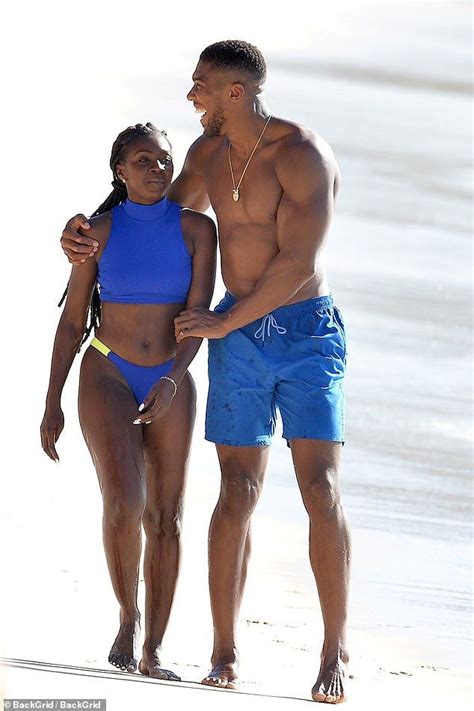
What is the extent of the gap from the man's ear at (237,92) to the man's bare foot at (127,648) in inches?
69.6

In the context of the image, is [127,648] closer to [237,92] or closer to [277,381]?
[277,381]

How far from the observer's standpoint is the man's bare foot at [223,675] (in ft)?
20.1

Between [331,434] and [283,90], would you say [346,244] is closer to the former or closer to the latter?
[283,90]

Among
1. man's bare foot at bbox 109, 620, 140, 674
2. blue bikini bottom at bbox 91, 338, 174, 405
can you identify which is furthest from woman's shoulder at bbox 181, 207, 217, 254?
man's bare foot at bbox 109, 620, 140, 674

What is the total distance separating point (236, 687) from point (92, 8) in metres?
19.8

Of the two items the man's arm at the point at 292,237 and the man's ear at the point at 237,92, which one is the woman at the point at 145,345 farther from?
the man's ear at the point at 237,92

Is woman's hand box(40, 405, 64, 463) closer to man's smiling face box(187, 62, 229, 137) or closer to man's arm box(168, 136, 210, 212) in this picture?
man's arm box(168, 136, 210, 212)

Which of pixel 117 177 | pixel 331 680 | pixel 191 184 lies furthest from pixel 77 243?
pixel 331 680

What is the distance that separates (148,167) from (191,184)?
37cm

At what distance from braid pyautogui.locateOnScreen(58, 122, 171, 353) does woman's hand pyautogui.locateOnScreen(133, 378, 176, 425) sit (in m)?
0.48

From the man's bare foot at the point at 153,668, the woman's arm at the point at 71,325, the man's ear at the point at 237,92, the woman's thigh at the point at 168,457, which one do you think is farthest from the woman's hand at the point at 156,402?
the man's ear at the point at 237,92

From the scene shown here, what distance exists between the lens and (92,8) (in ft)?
82.2

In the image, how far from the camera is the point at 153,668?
6133 mm

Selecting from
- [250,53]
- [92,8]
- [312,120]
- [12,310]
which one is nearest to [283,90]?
[312,120]
